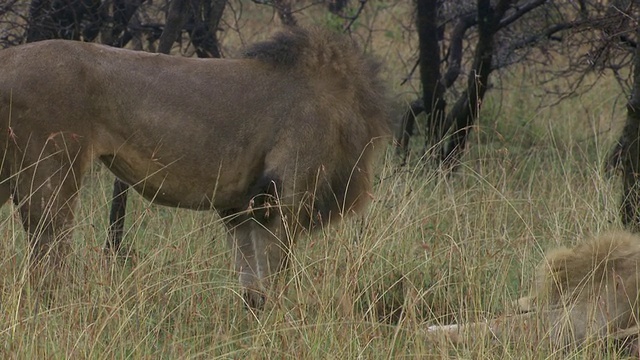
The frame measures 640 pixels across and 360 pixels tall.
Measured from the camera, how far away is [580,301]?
4844 mm

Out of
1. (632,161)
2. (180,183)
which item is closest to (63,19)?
(180,183)

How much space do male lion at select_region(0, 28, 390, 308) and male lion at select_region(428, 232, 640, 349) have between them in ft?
3.51

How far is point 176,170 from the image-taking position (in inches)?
212

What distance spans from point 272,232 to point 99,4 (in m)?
3.11

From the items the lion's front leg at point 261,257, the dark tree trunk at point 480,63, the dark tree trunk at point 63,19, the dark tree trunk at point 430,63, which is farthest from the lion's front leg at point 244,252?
the dark tree trunk at point 430,63

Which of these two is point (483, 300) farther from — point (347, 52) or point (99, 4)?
point (99, 4)

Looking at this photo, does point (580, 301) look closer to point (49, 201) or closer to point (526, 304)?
point (526, 304)

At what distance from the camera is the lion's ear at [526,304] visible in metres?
4.78

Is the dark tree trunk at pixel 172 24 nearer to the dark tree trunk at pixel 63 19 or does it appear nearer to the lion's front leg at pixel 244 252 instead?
the dark tree trunk at pixel 63 19

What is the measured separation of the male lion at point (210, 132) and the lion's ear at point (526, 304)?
1047 mm

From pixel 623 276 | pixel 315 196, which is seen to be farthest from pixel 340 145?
pixel 623 276

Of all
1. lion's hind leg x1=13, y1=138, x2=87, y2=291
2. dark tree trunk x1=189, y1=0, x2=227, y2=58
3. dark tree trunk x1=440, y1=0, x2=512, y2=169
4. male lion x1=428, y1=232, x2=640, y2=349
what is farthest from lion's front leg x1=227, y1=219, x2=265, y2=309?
dark tree trunk x1=440, y1=0, x2=512, y2=169

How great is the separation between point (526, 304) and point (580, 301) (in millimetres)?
230

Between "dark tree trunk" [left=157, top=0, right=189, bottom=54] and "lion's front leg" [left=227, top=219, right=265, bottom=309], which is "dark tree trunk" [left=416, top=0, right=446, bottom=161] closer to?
"dark tree trunk" [left=157, top=0, right=189, bottom=54]
